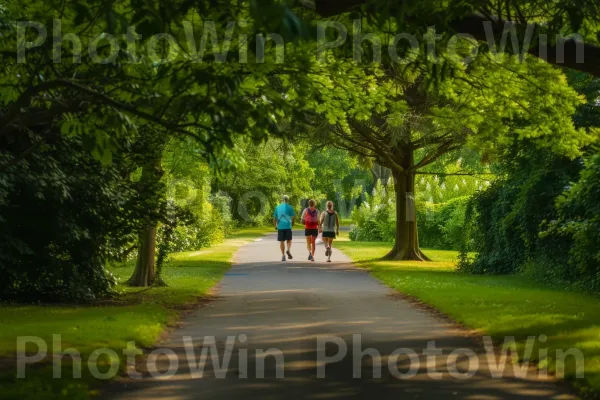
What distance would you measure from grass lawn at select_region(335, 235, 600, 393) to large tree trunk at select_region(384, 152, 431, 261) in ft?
21.2

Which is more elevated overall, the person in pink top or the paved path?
the person in pink top

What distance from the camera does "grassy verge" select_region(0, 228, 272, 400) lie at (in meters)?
8.45

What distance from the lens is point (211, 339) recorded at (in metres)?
11.9

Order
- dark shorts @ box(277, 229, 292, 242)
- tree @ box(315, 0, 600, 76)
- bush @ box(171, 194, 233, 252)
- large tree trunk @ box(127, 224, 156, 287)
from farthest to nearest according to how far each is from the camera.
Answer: bush @ box(171, 194, 233, 252) < dark shorts @ box(277, 229, 292, 242) < large tree trunk @ box(127, 224, 156, 287) < tree @ box(315, 0, 600, 76)

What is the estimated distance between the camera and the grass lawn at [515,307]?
36.2 feet

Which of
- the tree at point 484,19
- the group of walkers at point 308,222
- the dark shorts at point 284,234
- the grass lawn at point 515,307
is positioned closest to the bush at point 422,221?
the group of walkers at point 308,222

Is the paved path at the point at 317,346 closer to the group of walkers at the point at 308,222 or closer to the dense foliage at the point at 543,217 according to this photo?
the dense foliage at the point at 543,217

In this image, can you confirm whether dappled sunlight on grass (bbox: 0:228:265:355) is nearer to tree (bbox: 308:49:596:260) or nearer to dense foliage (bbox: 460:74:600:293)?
tree (bbox: 308:49:596:260)

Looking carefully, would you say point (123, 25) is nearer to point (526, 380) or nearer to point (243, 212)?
point (526, 380)

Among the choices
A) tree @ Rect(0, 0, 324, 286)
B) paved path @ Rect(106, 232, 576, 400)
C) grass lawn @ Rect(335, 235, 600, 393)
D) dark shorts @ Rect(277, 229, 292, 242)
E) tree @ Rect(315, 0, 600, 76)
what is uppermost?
tree @ Rect(315, 0, 600, 76)

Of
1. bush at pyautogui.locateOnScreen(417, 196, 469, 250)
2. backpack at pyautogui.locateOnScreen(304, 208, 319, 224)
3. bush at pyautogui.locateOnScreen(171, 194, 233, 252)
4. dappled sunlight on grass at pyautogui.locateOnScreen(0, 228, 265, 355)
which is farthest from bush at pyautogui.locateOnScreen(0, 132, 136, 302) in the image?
bush at pyautogui.locateOnScreen(417, 196, 469, 250)

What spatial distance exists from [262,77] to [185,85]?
2.32 metres

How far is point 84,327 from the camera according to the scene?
12.4 m

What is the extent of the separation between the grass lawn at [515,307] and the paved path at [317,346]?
0.54 m
